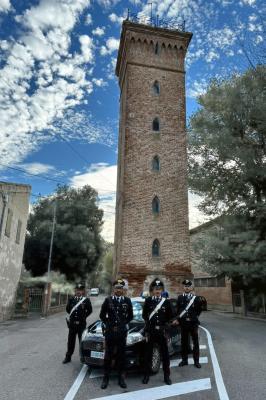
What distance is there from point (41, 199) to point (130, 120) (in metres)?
16.2

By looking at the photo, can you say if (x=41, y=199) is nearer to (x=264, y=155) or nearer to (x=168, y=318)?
(x=264, y=155)

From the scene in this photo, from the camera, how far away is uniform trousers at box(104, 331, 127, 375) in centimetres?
605

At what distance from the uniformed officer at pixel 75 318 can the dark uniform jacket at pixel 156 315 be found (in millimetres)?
1994

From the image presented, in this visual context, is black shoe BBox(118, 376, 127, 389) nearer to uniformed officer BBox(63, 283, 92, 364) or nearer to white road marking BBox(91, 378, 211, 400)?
white road marking BBox(91, 378, 211, 400)

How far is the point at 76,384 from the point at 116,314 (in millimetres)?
1414

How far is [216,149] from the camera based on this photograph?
20.4 m

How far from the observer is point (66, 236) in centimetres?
3228

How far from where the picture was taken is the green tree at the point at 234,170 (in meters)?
17.7

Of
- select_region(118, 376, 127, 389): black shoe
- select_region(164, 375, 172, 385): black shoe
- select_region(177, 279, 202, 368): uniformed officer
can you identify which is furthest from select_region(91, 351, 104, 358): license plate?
select_region(177, 279, 202, 368): uniformed officer

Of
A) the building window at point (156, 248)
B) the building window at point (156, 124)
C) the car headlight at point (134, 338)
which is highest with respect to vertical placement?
the building window at point (156, 124)

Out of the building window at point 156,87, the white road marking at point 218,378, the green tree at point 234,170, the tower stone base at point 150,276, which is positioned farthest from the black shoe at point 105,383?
the building window at point 156,87

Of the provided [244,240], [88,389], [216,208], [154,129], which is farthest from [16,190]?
[88,389]

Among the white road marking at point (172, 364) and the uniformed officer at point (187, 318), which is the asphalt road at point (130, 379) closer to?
the white road marking at point (172, 364)

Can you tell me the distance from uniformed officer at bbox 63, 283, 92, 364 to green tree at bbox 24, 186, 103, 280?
24.3 metres
